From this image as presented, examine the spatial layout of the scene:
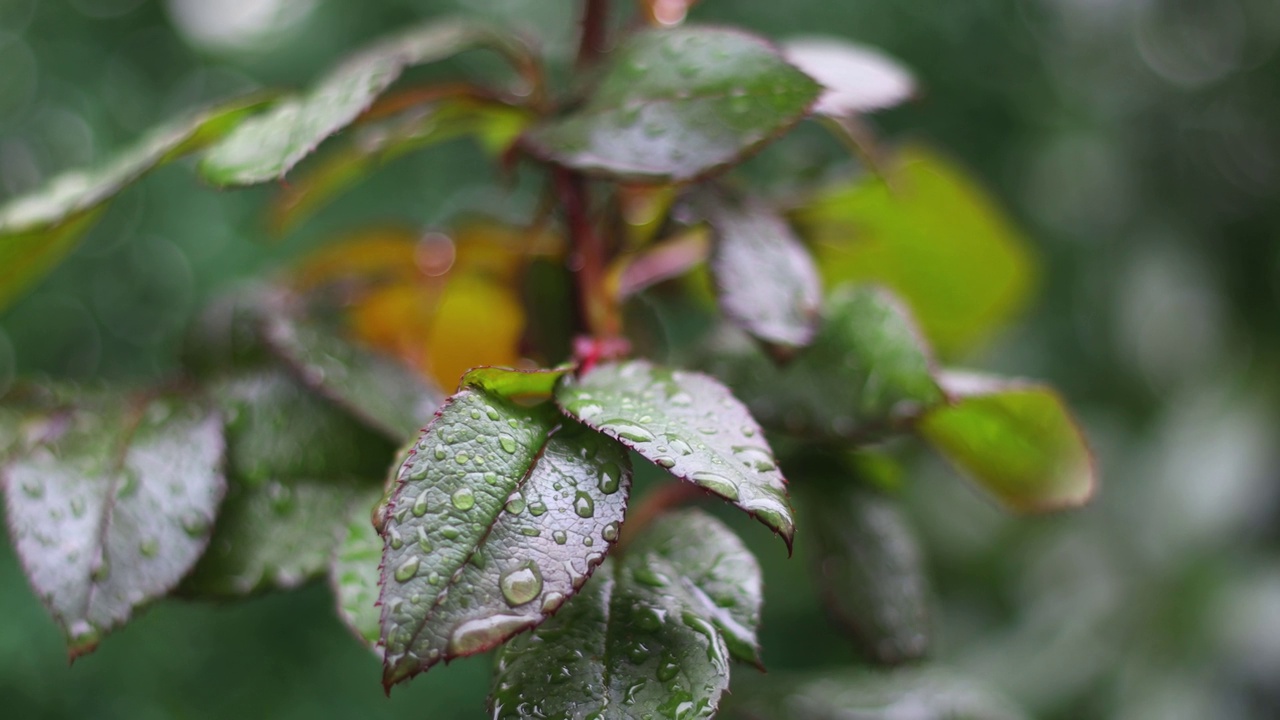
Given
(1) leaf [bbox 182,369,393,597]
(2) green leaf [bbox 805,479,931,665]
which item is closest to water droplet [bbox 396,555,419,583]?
(1) leaf [bbox 182,369,393,597]

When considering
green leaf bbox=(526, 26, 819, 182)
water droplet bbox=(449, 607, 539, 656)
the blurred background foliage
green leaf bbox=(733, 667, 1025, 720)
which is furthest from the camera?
the blurred background foliage

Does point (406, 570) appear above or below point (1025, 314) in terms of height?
above

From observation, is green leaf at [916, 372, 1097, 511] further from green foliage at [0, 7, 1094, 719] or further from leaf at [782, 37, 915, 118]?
leaf at [782, 37, 915, 118]

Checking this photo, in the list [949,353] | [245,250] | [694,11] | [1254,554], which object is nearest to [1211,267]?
[1254,554]

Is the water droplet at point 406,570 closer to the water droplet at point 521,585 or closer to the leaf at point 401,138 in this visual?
the water droplet at point 521,585

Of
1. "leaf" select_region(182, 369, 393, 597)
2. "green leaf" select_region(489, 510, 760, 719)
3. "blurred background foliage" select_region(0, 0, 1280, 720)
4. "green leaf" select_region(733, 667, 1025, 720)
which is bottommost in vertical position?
"blurred background foliage" select_region(0, 0, 1280, 720)

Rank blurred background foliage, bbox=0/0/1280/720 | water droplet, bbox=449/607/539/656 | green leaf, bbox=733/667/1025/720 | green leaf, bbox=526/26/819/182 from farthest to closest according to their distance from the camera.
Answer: blurred background foliage, bbox=0/0/1280/720 < green leaf, bbox=733/667/1025/720 < green leaf, bbox=526/26/819/182 < water droplet, bbox=449/607/539/656

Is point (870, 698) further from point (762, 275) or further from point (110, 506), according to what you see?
point (110, 506)

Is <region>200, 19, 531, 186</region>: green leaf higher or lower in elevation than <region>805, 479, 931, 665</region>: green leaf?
higher

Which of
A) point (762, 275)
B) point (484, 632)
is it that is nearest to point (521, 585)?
point (484, 632)
